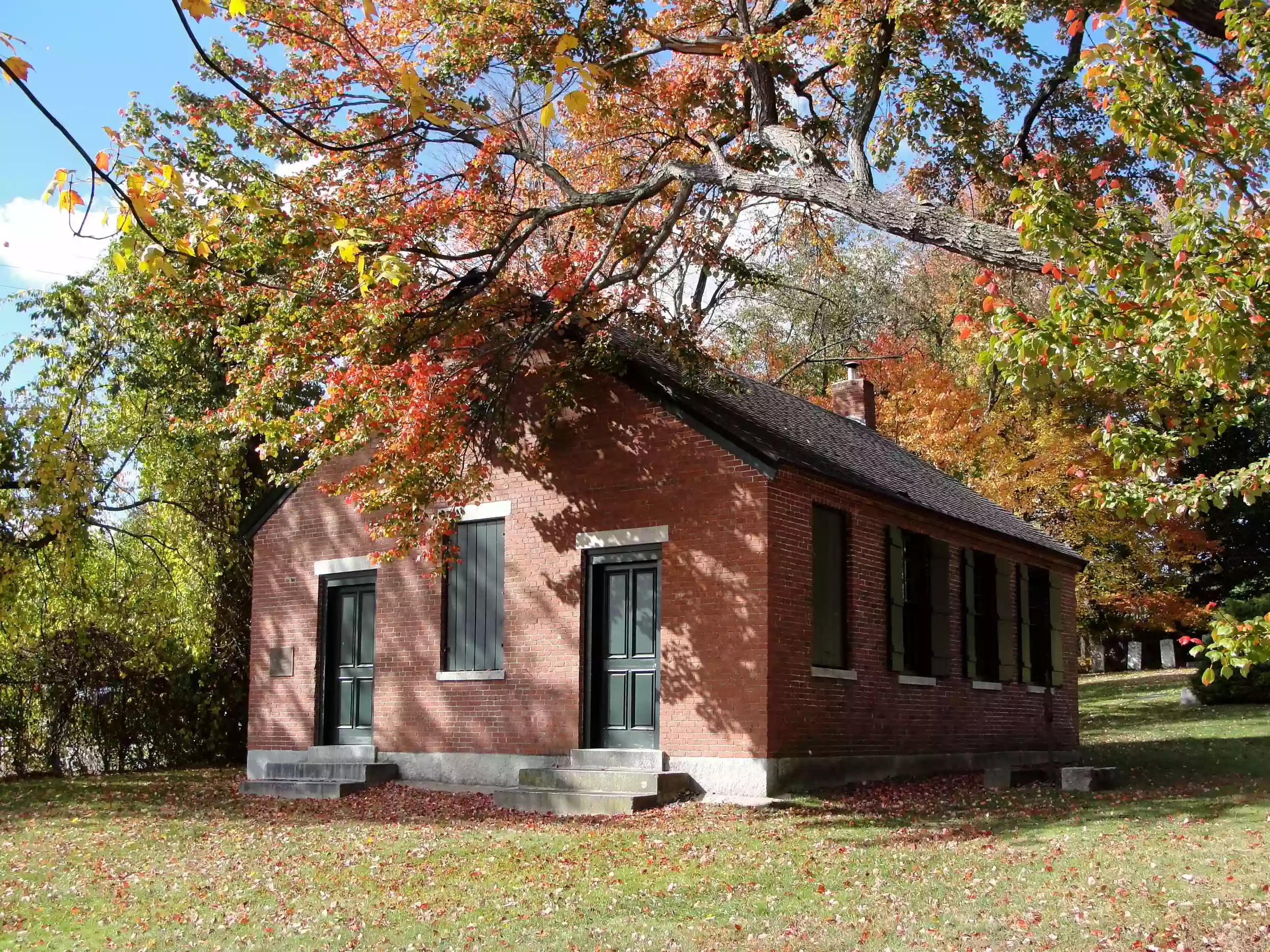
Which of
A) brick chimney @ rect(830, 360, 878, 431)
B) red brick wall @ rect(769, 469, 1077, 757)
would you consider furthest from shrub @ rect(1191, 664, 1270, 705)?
brick chimney @ rect(830, 360, 878, 431)

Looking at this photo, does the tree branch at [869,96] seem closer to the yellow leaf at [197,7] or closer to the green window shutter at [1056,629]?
the yellow leaf at [197,7]

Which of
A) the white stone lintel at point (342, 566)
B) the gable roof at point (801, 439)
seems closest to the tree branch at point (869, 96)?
the gable roof at point (801, 439)

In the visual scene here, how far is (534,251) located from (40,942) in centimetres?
1655

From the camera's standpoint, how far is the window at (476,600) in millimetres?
16703

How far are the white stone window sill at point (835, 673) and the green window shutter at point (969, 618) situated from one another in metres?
3.73

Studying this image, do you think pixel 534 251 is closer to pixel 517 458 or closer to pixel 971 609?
pixel 517 458

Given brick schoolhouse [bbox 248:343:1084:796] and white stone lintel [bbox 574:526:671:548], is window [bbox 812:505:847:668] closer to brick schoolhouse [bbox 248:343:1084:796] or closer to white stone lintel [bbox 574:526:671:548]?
brick schoolhouse [bbox 248:343:1084:796]

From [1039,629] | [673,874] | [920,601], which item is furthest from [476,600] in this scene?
[1039,629]

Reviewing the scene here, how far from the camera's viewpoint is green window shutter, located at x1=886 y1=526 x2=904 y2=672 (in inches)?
648

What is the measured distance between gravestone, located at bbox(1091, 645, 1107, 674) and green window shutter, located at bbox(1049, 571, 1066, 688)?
2327 centimetres

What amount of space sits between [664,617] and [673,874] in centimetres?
539

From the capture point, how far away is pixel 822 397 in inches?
1367

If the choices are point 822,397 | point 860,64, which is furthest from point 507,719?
point 822,397

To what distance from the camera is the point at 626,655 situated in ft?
50.8
